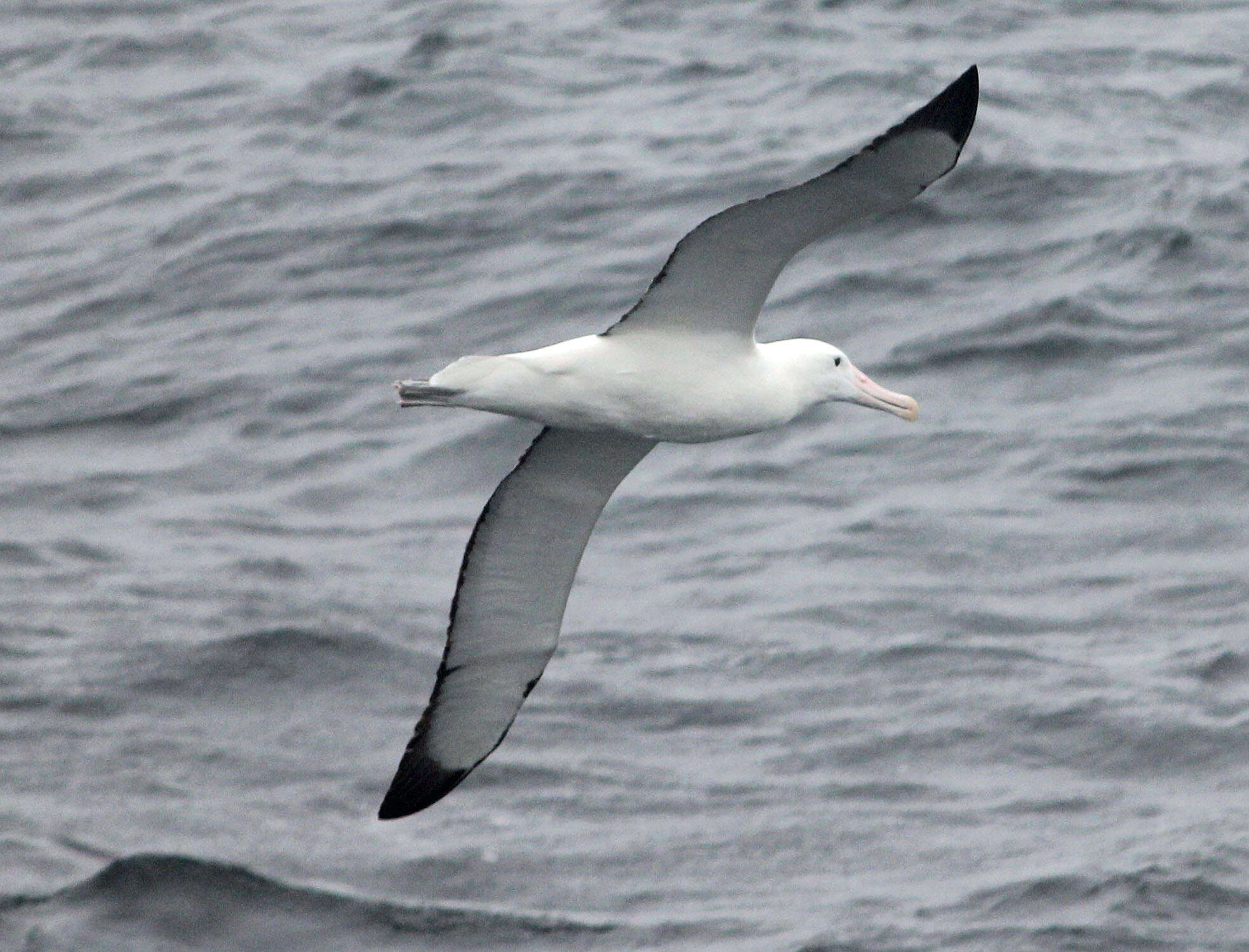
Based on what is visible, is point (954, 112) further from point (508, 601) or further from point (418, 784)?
point (418, 784)

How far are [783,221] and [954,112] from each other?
2.41 feet

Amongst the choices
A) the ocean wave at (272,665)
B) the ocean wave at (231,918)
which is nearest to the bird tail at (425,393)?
the ocean wave at (231,918)

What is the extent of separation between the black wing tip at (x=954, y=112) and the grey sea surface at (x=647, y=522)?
5.05 m

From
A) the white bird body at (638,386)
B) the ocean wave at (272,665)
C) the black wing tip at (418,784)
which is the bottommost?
the ocean wave at (272,665)

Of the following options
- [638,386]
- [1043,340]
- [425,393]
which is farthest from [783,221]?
[1043,340]

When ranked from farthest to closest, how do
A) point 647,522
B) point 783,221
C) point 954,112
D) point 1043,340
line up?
point 1043,340 < point 647,522 < point 783,221 < point 954,112

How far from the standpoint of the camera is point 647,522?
50.9ft

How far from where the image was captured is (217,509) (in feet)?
53.8

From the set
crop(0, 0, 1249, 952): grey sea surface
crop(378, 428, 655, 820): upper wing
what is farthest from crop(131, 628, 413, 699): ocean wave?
crop(378, 428, 655, 820): upper wing

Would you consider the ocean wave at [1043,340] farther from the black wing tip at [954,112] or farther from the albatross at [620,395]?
the black wing tip at [954,112]

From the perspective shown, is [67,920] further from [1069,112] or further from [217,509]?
[1069,112]

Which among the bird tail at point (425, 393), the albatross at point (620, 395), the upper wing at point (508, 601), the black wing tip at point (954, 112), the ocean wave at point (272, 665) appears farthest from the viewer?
the ocean wave at point (272, 665)

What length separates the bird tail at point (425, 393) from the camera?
8.91m

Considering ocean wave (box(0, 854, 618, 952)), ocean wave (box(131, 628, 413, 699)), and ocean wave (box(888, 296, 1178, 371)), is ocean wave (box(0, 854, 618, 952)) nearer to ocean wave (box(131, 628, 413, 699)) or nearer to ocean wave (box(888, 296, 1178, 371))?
ocean wave (box(131, 628, 413, 699))
